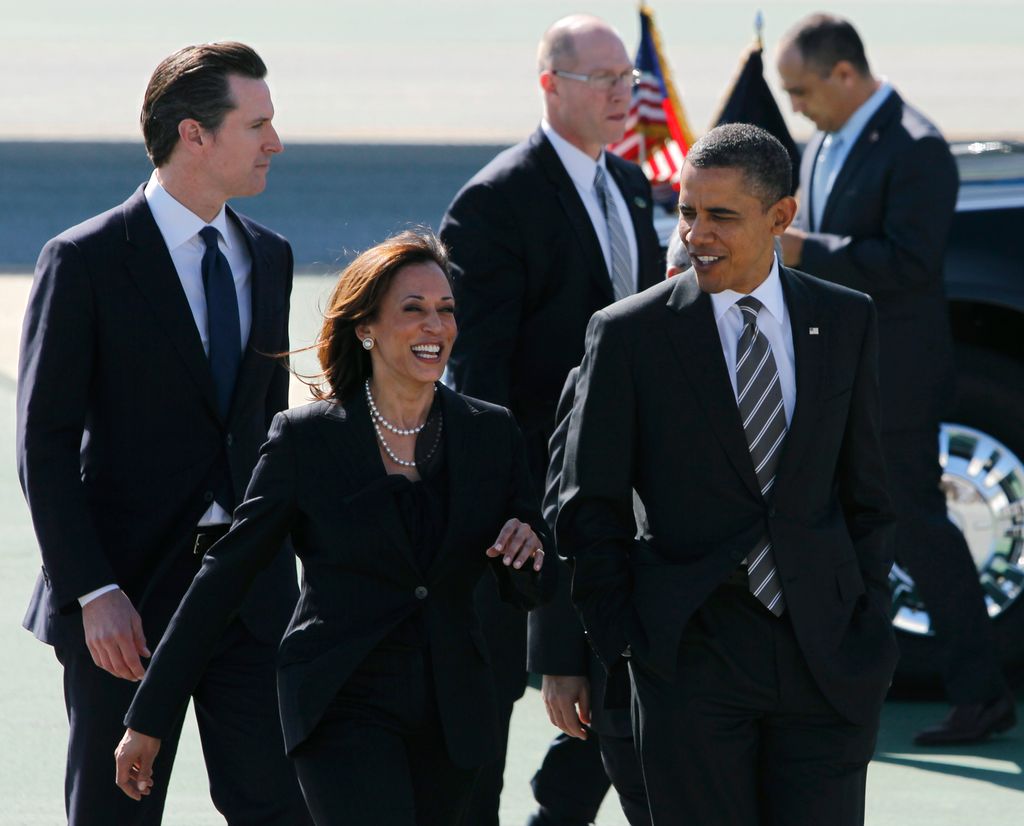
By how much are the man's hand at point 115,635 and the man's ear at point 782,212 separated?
5.10ft

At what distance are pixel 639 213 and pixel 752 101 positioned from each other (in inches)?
99.6

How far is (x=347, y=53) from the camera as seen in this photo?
52.2 meters

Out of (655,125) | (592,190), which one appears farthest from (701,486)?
(655,125)

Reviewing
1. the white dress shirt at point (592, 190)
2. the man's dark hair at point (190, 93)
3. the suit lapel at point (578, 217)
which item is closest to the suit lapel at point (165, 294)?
the man's dark hair at point (190, 93)

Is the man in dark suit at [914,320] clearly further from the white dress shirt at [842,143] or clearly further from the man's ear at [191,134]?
the man's ear at [191,134]

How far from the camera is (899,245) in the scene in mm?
6406

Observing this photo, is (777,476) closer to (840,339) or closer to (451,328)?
(840,339)

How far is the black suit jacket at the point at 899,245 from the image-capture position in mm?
6430

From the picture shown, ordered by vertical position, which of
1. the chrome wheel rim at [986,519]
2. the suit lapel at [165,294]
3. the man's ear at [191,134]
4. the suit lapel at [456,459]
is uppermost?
the man's ear at [191,134]

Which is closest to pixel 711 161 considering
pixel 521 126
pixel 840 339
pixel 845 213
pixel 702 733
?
pixel 840 339

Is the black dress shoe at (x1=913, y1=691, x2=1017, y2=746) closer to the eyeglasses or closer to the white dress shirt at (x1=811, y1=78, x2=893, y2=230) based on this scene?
the white dress shirt at (x1=811, y1=78, x2=893, y2=230)

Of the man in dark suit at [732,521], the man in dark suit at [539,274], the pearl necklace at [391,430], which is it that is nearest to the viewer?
the man in dark suit at [732,521]

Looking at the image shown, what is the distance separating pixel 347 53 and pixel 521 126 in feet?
69.8

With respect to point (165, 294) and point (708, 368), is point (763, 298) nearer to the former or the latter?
point (708, 368)
